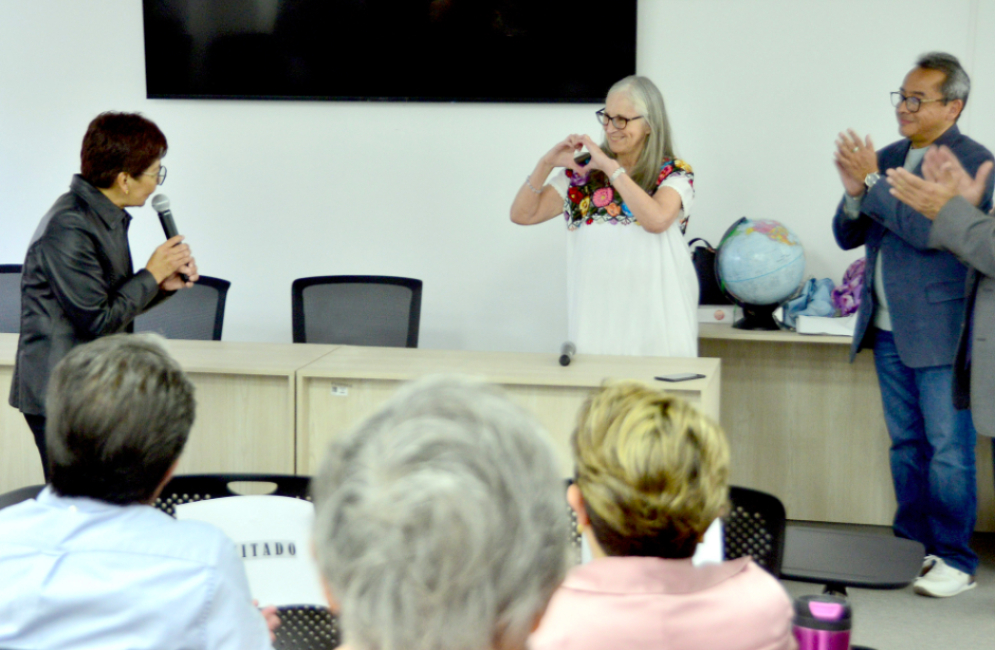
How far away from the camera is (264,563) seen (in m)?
1.37

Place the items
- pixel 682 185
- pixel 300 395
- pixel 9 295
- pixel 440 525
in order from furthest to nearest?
pixel 9 295 → pixel 682 185 → pixel 300 395 → pixel 440 525

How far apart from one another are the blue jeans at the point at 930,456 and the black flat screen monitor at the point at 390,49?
1.74 metres

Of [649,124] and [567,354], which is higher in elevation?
[649,124]

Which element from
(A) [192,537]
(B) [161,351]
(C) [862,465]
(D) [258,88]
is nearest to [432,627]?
(A) [192,537]

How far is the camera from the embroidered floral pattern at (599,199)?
288 centimetres

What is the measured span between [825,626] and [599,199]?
1951mm

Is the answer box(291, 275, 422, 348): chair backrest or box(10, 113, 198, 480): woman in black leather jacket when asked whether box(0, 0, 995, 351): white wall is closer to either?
box(291, 275, 422, 348): chair backrest

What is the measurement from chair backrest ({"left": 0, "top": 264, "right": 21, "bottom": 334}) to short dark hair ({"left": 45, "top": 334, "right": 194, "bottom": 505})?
2.73 m

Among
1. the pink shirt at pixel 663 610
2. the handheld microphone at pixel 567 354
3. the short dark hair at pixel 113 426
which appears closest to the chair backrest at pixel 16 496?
the short dark hair at pixel 113 426

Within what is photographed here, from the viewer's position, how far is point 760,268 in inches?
133

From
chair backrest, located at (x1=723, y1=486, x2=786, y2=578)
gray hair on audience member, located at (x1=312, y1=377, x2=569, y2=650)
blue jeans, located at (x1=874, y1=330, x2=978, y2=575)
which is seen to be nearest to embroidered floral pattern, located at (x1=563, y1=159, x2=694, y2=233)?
blue jeans, located at (x1=874, y1=330, x2=978, y2=575)

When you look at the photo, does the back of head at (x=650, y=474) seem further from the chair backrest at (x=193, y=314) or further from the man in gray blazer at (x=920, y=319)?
the chair backrest at (x=193, y=314)

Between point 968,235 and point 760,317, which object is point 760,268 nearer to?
point 760,317

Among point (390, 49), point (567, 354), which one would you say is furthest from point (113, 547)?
point (390, 49)
